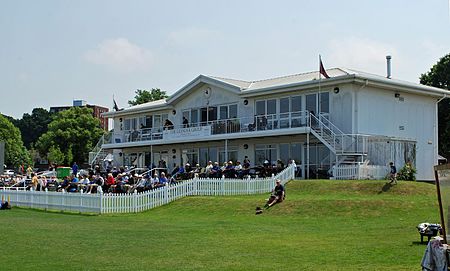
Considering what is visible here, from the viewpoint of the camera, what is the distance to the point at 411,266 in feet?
35.5

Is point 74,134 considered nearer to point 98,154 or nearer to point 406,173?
point 98,154

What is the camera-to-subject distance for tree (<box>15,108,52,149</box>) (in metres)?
137

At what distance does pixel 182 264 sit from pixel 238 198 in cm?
1447

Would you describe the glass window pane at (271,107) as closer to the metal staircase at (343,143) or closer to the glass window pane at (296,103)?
the glass window pane at (296,103)

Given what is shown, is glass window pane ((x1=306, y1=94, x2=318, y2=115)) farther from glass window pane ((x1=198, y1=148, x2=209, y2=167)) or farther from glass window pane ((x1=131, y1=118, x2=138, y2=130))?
glass window pane ((x1=131, y1=118, x2=138, y2=130))

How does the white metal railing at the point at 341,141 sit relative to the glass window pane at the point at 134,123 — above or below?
below

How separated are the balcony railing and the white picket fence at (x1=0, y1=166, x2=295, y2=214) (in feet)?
19.9

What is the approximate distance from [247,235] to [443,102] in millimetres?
39584

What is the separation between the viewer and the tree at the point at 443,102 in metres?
51.1

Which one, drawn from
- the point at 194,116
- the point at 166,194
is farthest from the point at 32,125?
the point at 166,194

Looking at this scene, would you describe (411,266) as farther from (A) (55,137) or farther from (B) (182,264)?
(A) (55,137)

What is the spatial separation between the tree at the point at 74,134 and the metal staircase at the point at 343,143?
49185mm

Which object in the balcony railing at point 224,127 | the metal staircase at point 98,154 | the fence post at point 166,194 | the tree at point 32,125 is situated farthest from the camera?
the tree at point 32,125

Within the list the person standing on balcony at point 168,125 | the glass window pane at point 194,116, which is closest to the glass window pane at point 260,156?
the glass window pane at point 194,116
